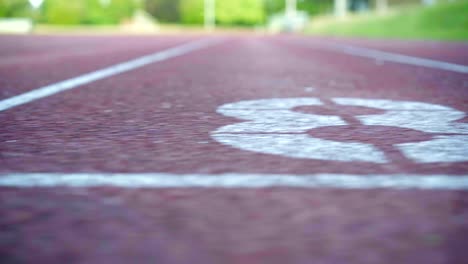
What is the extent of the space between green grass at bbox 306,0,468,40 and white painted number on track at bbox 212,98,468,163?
46.5ft

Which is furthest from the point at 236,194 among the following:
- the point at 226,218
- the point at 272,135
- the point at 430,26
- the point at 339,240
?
the point at 430,26

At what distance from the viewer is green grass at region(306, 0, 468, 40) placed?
60.5 ft

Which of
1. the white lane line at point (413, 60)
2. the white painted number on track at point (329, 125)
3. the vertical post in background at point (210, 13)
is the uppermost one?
the vertical post in background at point (210, 13)

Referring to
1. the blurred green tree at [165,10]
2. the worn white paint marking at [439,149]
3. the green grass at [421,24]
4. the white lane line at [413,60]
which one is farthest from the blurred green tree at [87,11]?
the worn white paint marking at [439,149]

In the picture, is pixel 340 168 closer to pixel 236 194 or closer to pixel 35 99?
pixel 236 194

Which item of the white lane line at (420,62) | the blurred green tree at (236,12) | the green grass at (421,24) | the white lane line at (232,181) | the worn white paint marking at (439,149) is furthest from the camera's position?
the blurred green tree at (236,12)

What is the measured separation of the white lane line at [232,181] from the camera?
1231 millimetres

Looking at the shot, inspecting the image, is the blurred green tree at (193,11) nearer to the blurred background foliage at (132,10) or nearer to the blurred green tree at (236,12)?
the blurred background foliage at (132,10)

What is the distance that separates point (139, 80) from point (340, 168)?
2.81 m

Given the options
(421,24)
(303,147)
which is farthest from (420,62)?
(421,24)

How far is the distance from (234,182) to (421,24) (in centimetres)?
2178

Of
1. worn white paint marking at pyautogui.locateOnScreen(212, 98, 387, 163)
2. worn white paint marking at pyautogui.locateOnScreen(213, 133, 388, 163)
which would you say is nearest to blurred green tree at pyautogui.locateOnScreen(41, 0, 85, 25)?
worn white paint marking at pyautogui.locateOnScreen(212, 98, 387, 163)

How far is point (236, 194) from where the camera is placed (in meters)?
1.17

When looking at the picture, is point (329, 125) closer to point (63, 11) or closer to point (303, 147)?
point (303, 147)
